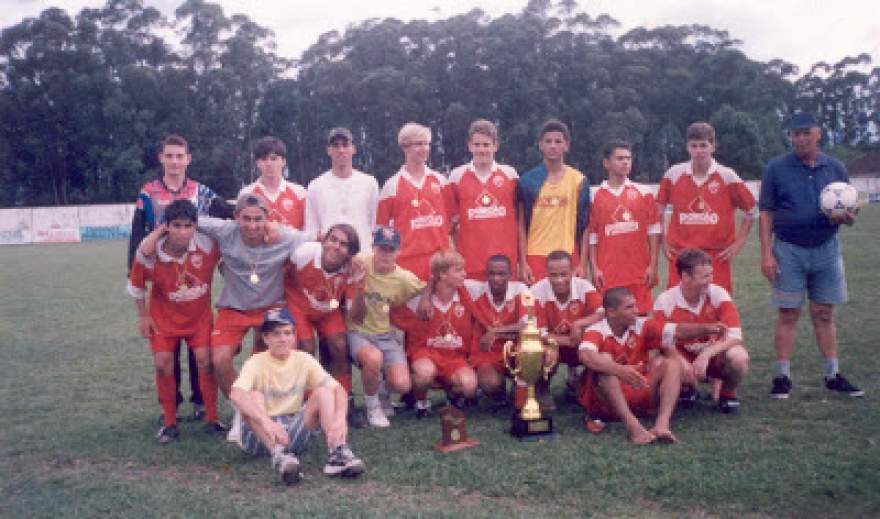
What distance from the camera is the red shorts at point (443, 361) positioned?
17.6 ft

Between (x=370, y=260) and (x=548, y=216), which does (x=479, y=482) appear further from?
(x=548, y=216)

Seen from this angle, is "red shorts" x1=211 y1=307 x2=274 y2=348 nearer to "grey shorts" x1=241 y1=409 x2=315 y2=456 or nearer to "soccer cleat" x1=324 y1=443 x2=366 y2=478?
"grey shorts" x1=241 y1=409 x2=315 y2=456

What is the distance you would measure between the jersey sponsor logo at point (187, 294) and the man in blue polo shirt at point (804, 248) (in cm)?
398

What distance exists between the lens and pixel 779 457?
404 centimetres

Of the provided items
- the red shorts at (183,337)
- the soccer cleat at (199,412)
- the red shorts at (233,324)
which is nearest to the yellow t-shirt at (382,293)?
the red shorts at (233,324)

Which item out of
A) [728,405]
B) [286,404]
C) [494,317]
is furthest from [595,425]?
[286,404]

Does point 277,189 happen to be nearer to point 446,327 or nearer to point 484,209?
point 484,209

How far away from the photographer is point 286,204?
599cm

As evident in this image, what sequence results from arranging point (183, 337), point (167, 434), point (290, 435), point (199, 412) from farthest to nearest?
point (199, 412) → point (183, 337) → point (167, 434) → point (290, 435)

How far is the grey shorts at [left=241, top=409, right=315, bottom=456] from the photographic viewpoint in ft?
14.4

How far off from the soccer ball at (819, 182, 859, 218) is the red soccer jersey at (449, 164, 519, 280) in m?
2.21

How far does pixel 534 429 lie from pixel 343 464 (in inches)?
48.1

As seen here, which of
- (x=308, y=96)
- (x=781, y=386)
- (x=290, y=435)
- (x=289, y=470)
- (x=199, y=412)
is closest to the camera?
(x=289, y=470)

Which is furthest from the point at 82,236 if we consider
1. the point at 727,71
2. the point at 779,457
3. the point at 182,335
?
the point at 727,71
